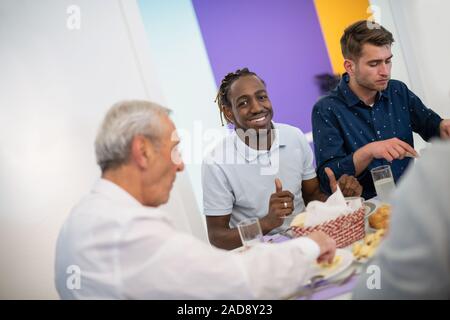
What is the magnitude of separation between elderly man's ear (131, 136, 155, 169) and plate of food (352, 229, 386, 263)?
64 centimetres

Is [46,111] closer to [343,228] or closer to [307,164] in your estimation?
[307,164]

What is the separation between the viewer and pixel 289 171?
2.14 meters

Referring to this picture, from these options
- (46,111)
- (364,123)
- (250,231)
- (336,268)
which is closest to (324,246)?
(336,268)

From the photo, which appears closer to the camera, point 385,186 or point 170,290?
point 170,290

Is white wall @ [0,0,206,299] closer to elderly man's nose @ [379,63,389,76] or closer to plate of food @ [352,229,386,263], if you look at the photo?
elderly man's nose @ [379,63,389,76]

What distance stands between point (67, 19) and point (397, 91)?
2.06 meters

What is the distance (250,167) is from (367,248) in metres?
0.96

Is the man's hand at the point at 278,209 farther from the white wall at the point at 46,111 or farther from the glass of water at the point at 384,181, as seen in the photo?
the white wall at the point at 46,111

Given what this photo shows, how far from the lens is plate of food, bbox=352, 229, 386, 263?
3.96 ft

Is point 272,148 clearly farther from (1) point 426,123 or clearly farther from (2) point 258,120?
(1) point 426,123

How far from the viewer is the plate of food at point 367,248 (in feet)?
3.96

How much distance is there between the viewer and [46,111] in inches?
108

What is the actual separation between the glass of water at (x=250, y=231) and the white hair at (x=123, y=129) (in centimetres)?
43
